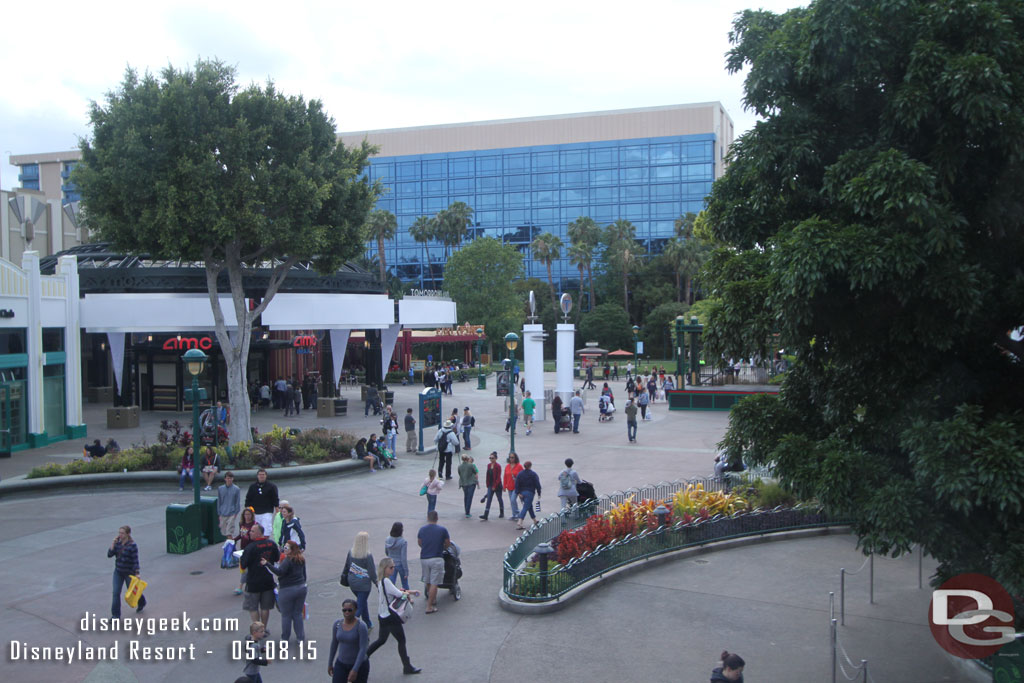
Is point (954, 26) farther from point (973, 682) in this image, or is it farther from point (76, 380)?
point (76, 380)

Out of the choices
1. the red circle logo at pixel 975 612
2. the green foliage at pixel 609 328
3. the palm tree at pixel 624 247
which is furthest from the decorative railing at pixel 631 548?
the palm tree at pixel 624 247

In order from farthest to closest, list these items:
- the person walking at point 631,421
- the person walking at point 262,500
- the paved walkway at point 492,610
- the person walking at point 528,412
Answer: the person walking at point 528,412 < the person walking at point 631,421 < the person walking at point 262,500 < the paved walkway at point 492,610

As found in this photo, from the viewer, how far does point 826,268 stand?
22.0ft

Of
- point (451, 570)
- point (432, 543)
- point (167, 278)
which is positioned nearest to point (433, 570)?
point (432, 543)

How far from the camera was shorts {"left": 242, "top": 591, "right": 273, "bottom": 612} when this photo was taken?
9867mm

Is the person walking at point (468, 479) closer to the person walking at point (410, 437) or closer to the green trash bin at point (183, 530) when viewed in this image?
the green trash bin at point (183, 530)

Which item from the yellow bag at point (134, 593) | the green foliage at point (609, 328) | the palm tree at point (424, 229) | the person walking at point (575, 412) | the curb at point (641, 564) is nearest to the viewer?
the yellow bag at point (134, 593)

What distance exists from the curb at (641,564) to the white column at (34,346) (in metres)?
20.8

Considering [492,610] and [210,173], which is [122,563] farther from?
[210,173]

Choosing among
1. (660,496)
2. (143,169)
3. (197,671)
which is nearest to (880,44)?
(197,671)

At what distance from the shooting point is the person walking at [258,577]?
980 centimetres

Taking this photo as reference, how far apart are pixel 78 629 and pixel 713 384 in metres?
32.3

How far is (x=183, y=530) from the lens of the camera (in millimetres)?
14117

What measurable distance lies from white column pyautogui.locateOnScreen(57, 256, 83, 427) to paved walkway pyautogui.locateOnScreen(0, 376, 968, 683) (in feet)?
36.2
